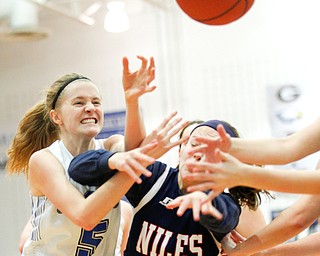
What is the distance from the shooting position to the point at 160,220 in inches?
86.9

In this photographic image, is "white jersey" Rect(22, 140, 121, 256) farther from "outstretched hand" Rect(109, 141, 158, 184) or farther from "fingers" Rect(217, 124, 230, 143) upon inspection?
"fingers" Rect(217, 124, 230, 143)

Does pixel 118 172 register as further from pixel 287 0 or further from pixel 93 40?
pixel 93 40

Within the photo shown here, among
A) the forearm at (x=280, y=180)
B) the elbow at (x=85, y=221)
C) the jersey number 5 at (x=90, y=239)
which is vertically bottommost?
the jersey number 5 at (x=90, y=239)

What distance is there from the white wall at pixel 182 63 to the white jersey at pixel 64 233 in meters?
3.89

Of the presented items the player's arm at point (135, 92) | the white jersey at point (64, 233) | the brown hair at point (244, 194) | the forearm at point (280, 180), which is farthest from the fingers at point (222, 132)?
the white jersey at point (64, 233)

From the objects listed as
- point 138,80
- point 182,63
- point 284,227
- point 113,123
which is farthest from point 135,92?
point 113,123

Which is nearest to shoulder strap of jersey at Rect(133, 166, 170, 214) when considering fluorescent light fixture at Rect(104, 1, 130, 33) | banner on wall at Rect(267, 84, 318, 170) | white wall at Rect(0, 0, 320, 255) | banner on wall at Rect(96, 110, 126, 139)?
banner on wall at Rect(267, 84, 318, 170)

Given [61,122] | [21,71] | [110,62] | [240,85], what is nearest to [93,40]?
[110,62]

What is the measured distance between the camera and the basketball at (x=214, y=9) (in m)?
2.55

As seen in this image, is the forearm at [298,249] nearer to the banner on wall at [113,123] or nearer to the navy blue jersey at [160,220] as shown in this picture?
the navy blue jersey at [160,220]

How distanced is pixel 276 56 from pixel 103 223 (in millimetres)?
4204

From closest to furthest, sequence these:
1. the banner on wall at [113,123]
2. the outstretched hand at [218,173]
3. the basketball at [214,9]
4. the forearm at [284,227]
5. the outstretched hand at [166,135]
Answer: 1. the outstretched hand at [218,173]
2. the outstretched hand at [166,135]
3. the forearm at [284,227]
4. the basketball at [214,9]
5. the banner on wall at [113,123]

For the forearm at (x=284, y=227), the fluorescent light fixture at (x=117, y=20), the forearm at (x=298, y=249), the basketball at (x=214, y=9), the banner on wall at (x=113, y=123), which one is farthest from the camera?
the banner on wall at (x=113, y=123)

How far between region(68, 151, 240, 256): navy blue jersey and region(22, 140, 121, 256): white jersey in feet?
0.37
